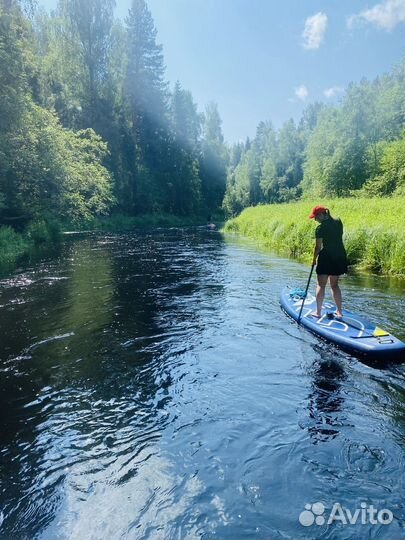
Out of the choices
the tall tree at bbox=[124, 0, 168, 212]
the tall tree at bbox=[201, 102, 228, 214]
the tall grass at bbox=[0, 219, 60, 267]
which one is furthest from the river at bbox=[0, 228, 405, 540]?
the tall tree at bbox=[201, 102, 228, 214]

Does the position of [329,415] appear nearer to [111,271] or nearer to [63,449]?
→ [63,449]

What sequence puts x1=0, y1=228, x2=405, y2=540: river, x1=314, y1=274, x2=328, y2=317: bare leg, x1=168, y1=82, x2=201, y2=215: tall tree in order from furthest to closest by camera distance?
x1=168, y1=82, x2=201, y2=215: tall tree < x1=314, y1=274, x2=328, y2=317: bare leg < x1=0, y1=228, x2=405, y2=540: river

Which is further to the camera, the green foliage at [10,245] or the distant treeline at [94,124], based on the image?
the distant treeline at [94,124]

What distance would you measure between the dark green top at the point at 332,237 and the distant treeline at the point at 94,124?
14871mm

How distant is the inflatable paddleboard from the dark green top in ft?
3.71

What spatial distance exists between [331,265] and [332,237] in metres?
0.50

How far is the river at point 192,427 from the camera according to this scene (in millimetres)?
3090

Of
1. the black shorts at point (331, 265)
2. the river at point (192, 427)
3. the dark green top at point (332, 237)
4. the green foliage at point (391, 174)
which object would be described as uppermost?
the green foliage at point (391, 174)

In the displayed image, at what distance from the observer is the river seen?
3.09 meters

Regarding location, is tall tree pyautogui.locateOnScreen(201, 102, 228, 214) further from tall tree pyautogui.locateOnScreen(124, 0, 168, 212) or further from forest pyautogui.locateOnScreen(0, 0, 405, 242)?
tall tree pyautogui.locateOnScreen(124, 0, 168, 212)

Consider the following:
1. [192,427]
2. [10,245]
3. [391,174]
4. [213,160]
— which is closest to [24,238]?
[10,245]

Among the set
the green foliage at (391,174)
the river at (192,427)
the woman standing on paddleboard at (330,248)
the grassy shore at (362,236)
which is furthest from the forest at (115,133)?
the woman standing on paddleboard at (330,248)

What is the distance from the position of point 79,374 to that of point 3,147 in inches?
584

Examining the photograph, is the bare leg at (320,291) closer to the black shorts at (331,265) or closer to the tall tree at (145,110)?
the black shorts at (331,265)
